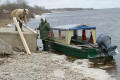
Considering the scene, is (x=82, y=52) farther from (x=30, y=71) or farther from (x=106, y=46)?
(x=30, y=71)

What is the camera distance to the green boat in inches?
594

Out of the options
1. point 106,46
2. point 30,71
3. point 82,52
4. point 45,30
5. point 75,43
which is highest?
point 45,30

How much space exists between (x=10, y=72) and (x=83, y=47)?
688 cm

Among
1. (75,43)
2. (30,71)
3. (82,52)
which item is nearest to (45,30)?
(75,43)

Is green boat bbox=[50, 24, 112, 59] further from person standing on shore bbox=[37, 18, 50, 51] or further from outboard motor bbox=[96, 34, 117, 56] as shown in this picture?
person standing on shore bbox=[37, 18, 50, 51]

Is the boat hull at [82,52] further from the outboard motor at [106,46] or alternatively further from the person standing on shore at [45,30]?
the person standing on shore at [45,30]

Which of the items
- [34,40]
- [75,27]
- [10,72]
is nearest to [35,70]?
[10,72]

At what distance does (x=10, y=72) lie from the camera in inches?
384

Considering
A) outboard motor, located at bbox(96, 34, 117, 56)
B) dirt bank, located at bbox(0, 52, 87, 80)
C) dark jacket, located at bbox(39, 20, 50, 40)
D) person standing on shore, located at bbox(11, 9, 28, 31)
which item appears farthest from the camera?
dark jacket, located at bbox(39, 20, 50, 40)

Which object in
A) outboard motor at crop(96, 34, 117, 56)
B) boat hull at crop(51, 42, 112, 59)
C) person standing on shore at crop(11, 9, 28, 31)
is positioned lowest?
boat hull at crop(51, 42, 112, 59)

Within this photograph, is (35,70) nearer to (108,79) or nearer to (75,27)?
(108,79)

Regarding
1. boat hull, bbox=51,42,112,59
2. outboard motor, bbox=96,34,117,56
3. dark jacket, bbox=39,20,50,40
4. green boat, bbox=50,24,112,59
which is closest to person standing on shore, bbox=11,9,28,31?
dark jacket, bbox=39,20,50,40

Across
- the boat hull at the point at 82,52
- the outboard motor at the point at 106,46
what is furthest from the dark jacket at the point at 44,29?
the outboard motor at the point at 106,46

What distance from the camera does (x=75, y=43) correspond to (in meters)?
17.8
